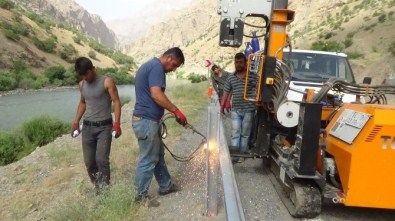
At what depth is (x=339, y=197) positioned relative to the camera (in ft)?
16.8

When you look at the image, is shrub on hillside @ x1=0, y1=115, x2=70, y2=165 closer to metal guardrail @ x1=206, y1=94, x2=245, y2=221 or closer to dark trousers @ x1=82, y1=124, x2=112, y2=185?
dark trousers @ x1=82, y1=124, x2=112, y2=185

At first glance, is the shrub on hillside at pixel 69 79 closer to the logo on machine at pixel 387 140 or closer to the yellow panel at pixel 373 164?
the yellow panel at pixel 373 164

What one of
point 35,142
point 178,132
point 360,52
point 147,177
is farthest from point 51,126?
point 360,52

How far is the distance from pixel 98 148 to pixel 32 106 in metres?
25.2

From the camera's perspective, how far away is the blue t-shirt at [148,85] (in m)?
5.46

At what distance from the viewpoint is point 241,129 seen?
759 cm

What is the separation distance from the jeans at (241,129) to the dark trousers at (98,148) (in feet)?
7.90

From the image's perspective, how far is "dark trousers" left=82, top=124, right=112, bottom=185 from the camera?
6082 millimetres

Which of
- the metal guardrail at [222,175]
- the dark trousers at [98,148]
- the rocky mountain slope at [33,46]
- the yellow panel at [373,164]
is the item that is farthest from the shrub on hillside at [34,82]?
the yellow panel at [373,164]

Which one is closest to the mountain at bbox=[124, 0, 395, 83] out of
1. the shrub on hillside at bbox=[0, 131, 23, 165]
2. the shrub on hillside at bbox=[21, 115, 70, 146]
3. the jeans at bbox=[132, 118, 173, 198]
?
the shrub on hillside at bbox=[21, 115, 70, 146]

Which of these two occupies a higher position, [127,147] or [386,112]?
[386,112]

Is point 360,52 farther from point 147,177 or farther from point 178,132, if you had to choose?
point 147,177

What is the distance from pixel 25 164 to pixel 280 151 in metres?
6.83

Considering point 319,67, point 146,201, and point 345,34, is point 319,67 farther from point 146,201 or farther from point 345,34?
point 345,34
